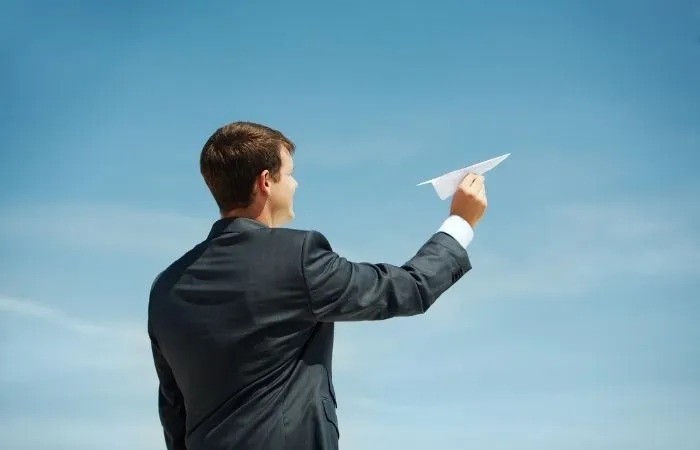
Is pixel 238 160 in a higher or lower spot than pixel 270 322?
higher

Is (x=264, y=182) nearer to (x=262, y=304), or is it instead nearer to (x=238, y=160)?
(x=238, y=160)

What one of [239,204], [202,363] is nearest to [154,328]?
[202,363]

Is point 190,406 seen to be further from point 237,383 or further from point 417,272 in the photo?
point 417,272

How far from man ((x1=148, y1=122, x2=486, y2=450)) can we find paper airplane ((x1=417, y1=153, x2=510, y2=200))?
295mm

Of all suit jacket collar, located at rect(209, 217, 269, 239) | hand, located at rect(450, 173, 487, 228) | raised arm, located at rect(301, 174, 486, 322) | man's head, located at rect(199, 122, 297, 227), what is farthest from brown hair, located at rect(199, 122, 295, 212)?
hand, located at rect(450, 173, 487, 228)

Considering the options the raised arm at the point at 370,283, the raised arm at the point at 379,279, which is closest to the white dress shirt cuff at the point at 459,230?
the raised arm at the point at 379,279

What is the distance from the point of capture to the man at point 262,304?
3801 millimetres

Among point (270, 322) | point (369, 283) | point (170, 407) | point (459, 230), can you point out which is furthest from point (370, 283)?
point (170, 407)

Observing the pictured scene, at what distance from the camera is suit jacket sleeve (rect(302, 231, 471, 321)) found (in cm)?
380

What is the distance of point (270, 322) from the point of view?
3.81 metres

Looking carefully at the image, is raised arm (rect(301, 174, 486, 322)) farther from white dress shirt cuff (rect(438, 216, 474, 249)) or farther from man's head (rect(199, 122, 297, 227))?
man's head (rect(199, 122, 297, 227))

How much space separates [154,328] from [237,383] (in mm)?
606

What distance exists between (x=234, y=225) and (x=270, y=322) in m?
0.50

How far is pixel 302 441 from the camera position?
373cm
